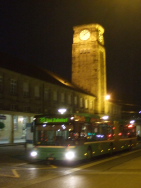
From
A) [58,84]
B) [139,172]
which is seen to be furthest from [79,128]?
[58,84]

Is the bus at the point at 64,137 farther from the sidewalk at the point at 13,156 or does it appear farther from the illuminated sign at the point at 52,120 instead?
the sidewalk at the point at 13,156

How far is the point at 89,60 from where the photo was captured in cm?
7562

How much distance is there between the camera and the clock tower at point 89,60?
7506cm

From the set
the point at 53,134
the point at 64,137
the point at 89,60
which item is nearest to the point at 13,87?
the point at 53,134

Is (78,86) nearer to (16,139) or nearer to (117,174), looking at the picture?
(16,139)

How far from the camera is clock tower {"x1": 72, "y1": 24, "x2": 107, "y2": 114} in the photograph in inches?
2955

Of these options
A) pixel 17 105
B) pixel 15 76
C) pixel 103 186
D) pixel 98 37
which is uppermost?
pixel 98 37

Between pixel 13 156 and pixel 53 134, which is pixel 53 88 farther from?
pixel 53 134

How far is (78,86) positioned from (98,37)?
11732mm

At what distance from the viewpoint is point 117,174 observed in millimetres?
14781

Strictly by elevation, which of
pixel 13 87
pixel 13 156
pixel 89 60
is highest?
pixel 89 60

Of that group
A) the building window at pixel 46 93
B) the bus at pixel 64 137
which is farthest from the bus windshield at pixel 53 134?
the building window at pixel 46 93

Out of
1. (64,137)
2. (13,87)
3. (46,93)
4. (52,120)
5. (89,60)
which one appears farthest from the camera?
(89,60)

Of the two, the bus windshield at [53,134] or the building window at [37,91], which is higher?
the building window at [37,91]
